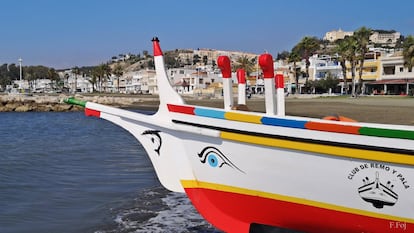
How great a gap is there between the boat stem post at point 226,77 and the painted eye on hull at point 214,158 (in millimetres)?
723

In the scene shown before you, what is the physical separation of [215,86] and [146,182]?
3221 inches

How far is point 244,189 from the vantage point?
192 inches

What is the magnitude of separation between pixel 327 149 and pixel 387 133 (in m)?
0.54

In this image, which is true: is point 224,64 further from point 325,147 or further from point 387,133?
point 387,133

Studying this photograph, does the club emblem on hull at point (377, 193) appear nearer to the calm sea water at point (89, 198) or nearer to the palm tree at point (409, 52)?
the calm sea water at point (89, 198)

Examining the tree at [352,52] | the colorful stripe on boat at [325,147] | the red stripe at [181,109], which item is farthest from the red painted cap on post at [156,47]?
the tree at [352,52]

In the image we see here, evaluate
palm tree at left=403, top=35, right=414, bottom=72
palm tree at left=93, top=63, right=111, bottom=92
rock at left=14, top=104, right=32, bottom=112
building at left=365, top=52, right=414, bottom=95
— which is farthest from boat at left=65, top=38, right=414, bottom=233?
palm tree at left=93, top=63, right=111, bottom=92

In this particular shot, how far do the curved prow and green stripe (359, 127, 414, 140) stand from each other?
2076 mm

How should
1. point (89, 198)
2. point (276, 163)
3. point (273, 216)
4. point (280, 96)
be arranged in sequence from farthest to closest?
point (89, 198), point (280, 96), point (273, 216), point (276, 163)

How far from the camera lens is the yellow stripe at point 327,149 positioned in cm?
382

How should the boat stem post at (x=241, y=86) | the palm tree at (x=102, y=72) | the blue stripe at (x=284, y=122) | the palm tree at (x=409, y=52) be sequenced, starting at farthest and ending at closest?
the palm tree at (x=102, y=72)
the palm tree at (x=409, y=52)
the boat stem post at (x=241, y=86)
the blue stripe at (x=284, y=122)

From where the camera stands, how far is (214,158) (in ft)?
16.3

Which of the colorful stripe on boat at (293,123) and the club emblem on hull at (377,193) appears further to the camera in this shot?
the club emblem on hull at (377,193)

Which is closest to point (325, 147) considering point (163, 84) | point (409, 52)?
point (163, 84)
